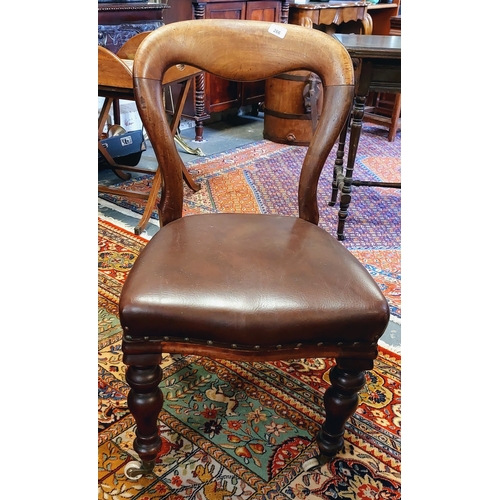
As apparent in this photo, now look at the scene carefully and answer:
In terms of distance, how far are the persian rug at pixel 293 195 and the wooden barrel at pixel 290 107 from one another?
0.36 ft

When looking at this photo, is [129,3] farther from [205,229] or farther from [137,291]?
[137,291]

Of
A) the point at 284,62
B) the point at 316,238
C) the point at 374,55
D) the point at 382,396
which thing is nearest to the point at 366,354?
the point at 316,238

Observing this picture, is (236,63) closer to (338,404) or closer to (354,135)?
(338,404)

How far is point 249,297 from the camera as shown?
3.02 feet

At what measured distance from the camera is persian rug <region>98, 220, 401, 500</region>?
1131 mm

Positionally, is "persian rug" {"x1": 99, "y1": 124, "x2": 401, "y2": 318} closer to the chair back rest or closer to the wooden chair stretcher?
the wooden chair stretcher

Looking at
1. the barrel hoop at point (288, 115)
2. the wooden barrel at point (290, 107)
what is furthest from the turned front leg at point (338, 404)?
the barrel hoop at point (288, 115)

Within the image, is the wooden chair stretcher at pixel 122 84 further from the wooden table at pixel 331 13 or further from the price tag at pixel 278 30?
the wooden table at pixel 331 13

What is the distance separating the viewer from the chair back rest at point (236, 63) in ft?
3.69

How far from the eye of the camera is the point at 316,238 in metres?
1.15

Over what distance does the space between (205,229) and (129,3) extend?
2.32m

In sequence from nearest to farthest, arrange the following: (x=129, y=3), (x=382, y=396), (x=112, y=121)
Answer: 1. (x=382, y=396)
2. (x=129, y=3)
3. (x=112, y=121)

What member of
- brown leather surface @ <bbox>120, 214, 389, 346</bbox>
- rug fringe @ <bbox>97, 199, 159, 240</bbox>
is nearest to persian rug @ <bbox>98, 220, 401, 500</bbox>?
brown leather surface @ <bbox>120, 214, 389, 346</bbox>

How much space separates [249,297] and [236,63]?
64 cm
